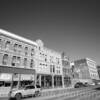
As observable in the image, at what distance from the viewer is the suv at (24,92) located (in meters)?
13.7

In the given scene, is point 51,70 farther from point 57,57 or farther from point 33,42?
point 33,42

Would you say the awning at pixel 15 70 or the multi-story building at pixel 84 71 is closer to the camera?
the awning at pixel 15 70

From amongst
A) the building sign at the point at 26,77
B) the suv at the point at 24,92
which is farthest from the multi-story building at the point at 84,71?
the suv at the point at 24,92

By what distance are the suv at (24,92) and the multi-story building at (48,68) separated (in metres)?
13.6

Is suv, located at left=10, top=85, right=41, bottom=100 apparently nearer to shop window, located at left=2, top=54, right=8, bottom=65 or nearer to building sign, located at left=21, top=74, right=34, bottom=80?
building sign, located at left=21, top=74, right=34, bottom=80

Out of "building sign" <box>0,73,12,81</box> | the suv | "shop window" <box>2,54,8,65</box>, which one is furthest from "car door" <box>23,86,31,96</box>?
"shop window" <box>2,54,8,65</box>

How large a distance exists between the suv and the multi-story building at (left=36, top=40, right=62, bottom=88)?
13.6 m

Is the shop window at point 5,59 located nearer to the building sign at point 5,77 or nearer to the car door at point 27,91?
the building sign at point 5,77

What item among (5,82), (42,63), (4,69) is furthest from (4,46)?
(42,63)

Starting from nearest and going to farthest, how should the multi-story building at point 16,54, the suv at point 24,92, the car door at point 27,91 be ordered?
the suv at point 24,92, the car door at point 27,91, the multi-story building at point 16,54

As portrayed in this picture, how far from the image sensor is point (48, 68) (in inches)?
1380

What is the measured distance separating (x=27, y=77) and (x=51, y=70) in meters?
11.3

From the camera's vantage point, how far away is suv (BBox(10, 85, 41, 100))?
13656 mm

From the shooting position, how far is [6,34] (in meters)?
25.9
